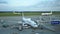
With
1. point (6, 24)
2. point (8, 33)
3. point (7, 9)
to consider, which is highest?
point (7, 9)

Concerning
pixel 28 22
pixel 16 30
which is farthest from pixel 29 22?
pixel 16 30

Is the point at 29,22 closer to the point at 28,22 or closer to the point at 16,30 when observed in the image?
the point at 28,22

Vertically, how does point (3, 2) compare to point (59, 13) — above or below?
above

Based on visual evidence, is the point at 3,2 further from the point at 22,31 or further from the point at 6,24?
the point at 22,31

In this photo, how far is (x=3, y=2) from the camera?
1523 millimetres

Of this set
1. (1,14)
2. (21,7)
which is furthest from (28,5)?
(1,14)

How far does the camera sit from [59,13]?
154 cm

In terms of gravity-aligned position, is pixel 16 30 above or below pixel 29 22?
below

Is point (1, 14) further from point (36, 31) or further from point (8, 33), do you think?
point (36, 31)

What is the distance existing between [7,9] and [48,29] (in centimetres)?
67

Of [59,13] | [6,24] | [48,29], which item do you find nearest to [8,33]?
[6,24]

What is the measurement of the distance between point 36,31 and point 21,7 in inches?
16.5

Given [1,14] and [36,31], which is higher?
[1,14]

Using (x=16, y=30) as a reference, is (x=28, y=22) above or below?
above
